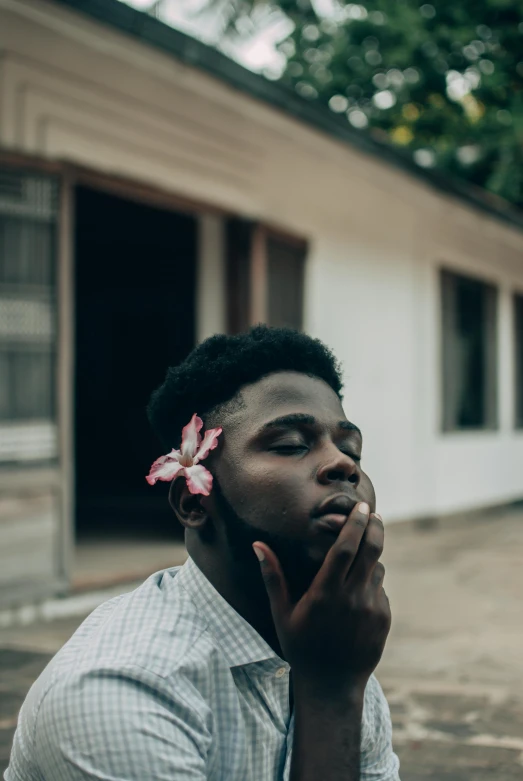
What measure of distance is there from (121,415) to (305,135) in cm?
423

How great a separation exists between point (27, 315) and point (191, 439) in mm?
4089

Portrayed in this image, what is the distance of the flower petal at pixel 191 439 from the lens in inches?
63.2

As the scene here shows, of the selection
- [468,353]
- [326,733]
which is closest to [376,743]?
[326,733]

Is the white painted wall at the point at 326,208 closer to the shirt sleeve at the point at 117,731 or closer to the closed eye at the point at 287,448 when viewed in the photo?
the closed eye at the point at 287,448

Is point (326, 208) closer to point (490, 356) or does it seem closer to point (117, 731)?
point (490, 356)

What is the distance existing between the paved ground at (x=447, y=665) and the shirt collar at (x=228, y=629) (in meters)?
2.00

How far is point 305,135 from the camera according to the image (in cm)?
717

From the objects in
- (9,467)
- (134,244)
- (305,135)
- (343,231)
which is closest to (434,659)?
(9,467)

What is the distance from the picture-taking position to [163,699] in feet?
4.52

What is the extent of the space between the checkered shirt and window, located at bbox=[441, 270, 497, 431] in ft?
31.0

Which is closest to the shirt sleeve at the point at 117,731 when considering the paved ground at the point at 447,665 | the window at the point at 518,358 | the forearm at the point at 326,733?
the forearm at the point at 326,733

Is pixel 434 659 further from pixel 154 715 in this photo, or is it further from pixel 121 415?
pixel 121 415

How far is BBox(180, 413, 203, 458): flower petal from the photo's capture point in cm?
160

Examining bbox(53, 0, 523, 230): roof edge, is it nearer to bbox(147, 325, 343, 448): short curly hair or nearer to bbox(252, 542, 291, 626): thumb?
bbox(147, 325, 343, 448): short curly hair
